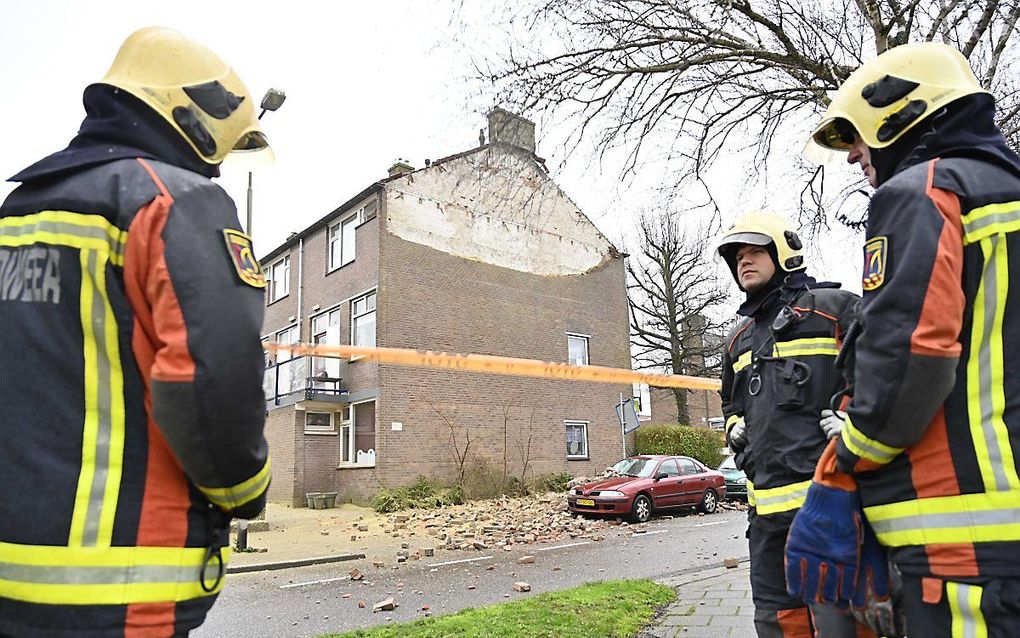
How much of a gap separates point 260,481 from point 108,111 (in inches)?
42.9

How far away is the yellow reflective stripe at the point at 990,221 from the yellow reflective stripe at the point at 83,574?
220cm

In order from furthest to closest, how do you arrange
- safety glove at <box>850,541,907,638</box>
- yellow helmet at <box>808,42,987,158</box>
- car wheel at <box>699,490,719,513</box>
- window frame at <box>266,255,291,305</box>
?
1. window frame at <box>266,255,291,305</box>
2. car wheel at <box>699,490,719,513</box>
3. yellow helmet at <box>808,42,987,158</box>
4. safety glove at <box>850,541,907,638</box>

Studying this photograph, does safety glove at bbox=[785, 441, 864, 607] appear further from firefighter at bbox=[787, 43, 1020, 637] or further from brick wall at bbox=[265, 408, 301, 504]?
brick wall at bbox=[265, 408, 301, 504]

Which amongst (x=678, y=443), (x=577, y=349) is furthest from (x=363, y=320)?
(x=678, y=443)

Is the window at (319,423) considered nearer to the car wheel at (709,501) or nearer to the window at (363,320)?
the window at (363,320)

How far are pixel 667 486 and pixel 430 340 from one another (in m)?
8.66

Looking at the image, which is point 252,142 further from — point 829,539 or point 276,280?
point 276,280

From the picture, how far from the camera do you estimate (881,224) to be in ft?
6.76

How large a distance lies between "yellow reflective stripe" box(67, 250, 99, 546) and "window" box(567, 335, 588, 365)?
2472cm

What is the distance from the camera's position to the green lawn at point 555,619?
17.0 ft

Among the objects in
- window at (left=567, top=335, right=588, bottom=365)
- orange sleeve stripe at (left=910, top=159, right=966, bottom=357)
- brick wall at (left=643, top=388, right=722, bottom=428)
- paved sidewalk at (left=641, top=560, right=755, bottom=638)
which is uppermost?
window at (left=567, top=335, right=588, bottom=365)

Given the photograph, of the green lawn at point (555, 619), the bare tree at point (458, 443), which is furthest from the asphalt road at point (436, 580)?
the bare tree at point (458, 443)

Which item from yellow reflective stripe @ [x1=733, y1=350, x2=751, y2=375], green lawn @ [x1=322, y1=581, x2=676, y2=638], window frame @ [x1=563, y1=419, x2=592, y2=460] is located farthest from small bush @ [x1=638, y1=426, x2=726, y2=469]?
yellow reflective stripe @ [x1=733, y1=350, x2=751, y2=375]

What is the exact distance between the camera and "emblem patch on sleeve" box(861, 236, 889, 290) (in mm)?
2014
